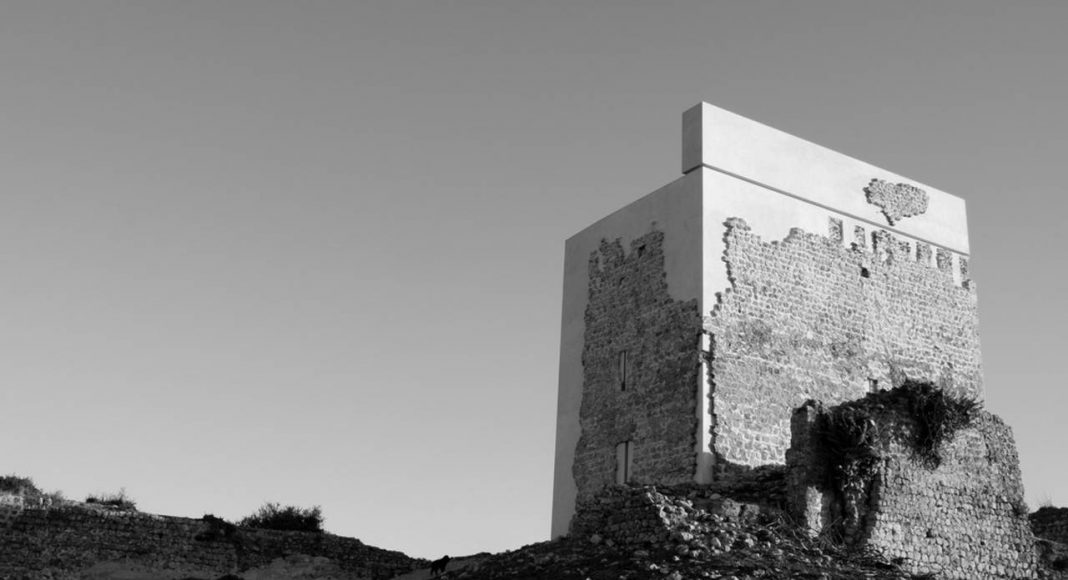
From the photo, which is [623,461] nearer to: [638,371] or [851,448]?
[638,371]

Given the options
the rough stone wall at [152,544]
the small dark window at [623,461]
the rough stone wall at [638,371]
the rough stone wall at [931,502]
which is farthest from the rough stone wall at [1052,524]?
the rough stone wall at [152,544]

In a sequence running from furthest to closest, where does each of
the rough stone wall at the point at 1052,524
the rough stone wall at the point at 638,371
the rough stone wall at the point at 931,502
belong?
the rough stone wall at the point at 1052,524 → the rough stone wall at the point at 638,371 → the rough stone wall at the point at 931,502

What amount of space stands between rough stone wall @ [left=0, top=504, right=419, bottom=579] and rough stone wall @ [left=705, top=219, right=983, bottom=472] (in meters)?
8.05

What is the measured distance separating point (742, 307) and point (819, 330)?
1.71 m

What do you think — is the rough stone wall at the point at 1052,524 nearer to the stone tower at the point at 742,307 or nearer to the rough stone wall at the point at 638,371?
the stone tower at the point at 742,307

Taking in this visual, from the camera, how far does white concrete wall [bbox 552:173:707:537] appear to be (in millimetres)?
18422

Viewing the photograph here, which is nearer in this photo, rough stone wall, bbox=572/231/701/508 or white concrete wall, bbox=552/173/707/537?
rough stone wall, bbox=572/231/701/508

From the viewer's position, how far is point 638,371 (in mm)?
18875

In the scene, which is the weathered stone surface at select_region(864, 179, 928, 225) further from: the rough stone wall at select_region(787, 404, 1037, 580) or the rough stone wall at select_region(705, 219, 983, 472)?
the rough stone wall at select_region(787, 404, 1037, 580)

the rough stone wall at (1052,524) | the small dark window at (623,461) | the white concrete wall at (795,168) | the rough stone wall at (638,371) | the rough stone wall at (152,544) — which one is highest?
the white concrete wall at (795,168)

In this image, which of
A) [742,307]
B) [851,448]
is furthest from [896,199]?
[851,448]

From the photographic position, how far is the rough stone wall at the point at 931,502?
557 inches

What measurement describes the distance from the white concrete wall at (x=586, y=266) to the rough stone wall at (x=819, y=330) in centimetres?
69

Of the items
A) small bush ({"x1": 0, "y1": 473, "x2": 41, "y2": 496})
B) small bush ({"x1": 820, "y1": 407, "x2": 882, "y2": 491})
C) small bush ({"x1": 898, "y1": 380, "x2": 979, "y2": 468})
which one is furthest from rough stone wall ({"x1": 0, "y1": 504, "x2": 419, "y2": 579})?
small bush ({"x1": 898, "y1": 380, "x2": 979, "y2": 468})
